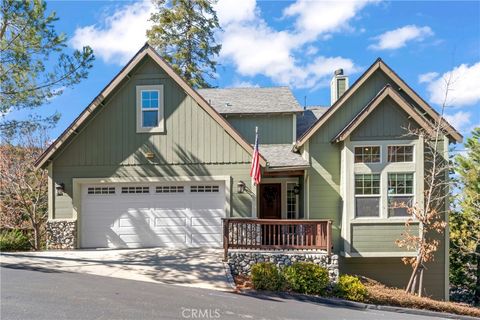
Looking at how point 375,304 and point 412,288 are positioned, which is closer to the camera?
point 375,304

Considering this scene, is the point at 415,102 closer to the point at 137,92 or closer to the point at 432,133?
the point at 432,133

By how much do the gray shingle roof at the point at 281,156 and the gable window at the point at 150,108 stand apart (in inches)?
157

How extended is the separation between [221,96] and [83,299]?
35.0ft

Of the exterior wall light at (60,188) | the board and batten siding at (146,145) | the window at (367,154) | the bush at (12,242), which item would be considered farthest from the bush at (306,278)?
the bush at (12,242)

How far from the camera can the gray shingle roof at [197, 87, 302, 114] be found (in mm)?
13641

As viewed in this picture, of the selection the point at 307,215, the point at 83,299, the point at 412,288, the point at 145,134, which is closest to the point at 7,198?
the point at 145,134

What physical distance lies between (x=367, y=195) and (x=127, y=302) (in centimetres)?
771

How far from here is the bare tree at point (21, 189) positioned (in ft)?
47.1

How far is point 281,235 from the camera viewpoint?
1009 cm

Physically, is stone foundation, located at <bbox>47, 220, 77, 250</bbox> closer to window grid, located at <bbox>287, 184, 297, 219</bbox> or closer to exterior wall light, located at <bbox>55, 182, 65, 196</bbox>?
exterior wall light, located at <bbox>55, 182, 65, 196</bbox>

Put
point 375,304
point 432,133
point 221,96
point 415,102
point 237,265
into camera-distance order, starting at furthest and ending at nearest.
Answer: point 221,96
point 415,102
point 432,133
point 237,265
point 375,304

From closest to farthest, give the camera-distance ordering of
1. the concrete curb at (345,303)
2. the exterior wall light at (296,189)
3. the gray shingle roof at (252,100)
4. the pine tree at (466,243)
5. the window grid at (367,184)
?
the concrete curb at (345,303)
the window grid at (367,184)
the pine tree at (466,243)
the exterior wall light at (296,189)
the gray shingle roof at (252,100)

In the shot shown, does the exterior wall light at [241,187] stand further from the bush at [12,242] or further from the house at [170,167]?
the bush at [12,242]

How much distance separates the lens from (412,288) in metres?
9.77
